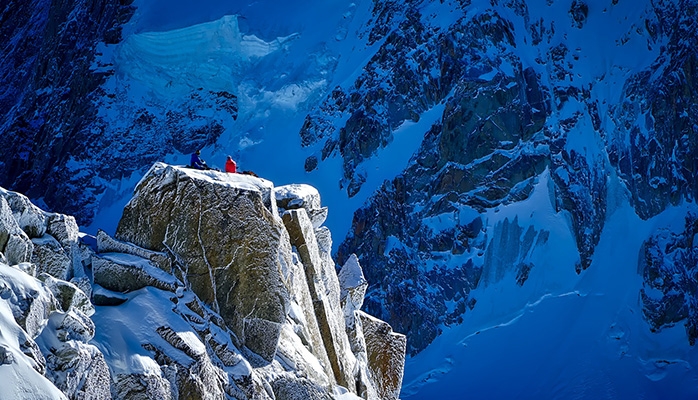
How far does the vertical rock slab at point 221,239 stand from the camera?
1680cm

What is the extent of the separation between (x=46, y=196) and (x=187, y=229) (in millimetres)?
51954

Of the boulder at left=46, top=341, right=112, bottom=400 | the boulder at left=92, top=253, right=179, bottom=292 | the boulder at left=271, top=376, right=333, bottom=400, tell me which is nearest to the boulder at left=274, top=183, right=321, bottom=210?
the boulder at left=271, top=376, right=333, bottom=400

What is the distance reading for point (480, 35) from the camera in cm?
6919

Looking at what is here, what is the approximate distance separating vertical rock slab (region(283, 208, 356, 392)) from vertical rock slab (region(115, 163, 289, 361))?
2.72 metres

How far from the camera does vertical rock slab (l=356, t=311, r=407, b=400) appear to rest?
2431cm

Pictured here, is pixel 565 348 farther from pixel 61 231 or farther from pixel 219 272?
pixel 61 231

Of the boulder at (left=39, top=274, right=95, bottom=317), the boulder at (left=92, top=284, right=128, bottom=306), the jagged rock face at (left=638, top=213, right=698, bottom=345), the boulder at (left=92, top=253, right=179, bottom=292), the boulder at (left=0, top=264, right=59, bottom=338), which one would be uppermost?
the jagged rock face at (left=638, top=213, right=698, bottom=345)

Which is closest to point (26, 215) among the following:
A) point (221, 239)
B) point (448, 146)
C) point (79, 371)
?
point (79, 371)

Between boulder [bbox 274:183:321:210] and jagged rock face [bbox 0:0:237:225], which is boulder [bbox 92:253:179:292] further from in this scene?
jagged rock face [bbox 0:0:237:225]

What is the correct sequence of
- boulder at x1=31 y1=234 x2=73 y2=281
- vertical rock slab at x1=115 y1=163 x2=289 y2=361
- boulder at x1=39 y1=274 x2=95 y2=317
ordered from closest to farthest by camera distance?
boulder at x1=39 y1=274 x2=95 y2=317
boulder at x1=31 y1=234 x2=73 y2=281
vertical rock slab at x1=115 y1=163 x2=289 y2=361

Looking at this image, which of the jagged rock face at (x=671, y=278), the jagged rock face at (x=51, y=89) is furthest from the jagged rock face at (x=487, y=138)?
the jagged rock face at (x=51, y=89)

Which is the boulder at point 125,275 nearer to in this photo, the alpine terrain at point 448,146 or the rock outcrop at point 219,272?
the rock outcrop at point 219,272

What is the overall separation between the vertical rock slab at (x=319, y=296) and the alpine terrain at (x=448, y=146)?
114 ft

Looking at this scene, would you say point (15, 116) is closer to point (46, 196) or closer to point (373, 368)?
point (46, 196)
